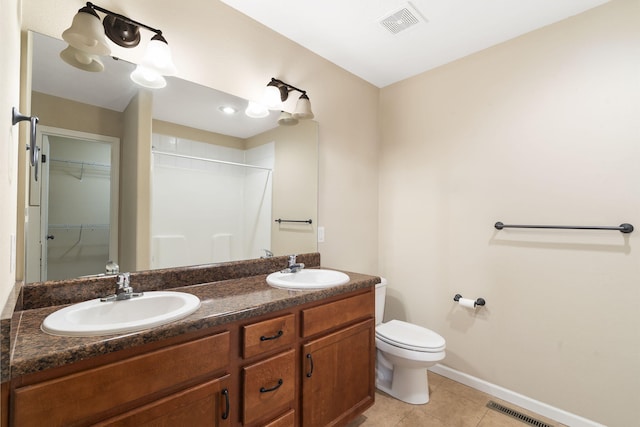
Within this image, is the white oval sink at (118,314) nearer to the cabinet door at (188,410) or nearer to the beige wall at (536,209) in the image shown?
the cabinet door at (188,410)

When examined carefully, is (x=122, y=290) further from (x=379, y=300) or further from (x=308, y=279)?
(x=379, y=300)

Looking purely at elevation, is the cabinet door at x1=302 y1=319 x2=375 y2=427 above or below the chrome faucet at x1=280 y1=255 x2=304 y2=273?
below

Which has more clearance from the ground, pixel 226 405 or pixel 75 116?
pixel 75 116

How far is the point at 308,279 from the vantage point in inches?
70.2

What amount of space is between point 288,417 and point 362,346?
21.6 inches

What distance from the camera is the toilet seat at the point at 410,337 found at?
1.77 m

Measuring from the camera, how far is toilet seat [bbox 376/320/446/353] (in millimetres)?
1767

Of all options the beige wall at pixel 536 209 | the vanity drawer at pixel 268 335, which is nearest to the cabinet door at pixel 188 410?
the vanity drawer at pixel 268 335

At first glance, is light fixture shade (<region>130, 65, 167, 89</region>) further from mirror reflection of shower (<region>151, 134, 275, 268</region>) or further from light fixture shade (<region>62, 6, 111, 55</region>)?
mirror reflection of shower (<region>151, 134, 275, 268</region>)

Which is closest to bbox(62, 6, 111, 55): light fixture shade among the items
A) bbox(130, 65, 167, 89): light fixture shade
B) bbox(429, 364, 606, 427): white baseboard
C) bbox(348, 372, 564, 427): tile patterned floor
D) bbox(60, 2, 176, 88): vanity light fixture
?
bbox(60, 2, 176, 88): vanity light fixture

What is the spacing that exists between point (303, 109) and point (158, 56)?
0.87m

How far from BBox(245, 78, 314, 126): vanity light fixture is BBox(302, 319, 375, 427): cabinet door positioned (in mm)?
1374

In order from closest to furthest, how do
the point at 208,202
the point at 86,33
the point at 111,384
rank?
the point at 111,384 < the point at 86,33 < the point at 208,202

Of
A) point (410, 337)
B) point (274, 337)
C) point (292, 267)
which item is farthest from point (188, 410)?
point (410, 337)
